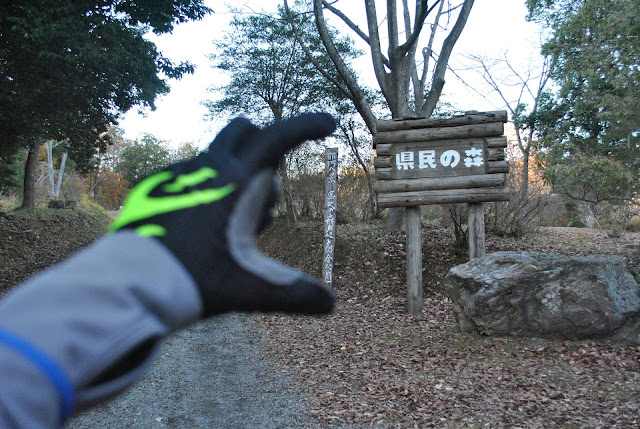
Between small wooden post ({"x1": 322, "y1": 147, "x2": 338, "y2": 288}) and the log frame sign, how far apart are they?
4.54 feet

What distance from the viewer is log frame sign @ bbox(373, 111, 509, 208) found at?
7.48 meters

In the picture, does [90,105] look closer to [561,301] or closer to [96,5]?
[96,5]

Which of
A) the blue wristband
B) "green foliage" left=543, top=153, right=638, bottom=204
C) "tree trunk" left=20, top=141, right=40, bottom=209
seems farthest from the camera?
"tree trunk" left=20, top=141, right=40, bottom=209

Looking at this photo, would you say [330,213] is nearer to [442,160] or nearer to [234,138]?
[442,160]

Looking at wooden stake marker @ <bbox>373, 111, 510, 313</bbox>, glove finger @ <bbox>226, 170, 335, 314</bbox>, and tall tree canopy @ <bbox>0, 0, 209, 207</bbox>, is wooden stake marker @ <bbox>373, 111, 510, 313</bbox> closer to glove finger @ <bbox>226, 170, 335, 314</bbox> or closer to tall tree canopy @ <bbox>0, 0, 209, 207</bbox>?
tall tree canopy @ <bbox>0, 0, 209, 207</bbox>

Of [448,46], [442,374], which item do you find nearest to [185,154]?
[442,374]

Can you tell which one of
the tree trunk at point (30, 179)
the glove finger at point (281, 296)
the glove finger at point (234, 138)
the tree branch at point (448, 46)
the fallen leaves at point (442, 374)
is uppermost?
the tree branch at point (448, 46)

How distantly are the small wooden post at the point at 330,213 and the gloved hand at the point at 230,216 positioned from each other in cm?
804

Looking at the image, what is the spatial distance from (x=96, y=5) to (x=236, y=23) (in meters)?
6.76

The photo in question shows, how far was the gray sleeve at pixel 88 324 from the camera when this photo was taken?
0.55 meters

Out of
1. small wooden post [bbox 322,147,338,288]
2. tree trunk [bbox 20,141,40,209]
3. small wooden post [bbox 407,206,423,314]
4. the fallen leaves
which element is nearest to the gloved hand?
the fallen leaves

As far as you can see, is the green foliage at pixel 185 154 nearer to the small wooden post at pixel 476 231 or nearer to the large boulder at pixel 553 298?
the large boulder at pixel 553 298

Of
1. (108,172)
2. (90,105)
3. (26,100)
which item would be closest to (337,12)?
(90,105)

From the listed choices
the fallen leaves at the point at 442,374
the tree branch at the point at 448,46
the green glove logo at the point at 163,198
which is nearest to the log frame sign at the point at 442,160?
the fallen leaves at the point at 442,374
